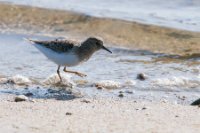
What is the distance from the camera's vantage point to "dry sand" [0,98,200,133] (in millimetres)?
5559

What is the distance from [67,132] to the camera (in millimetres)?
5430

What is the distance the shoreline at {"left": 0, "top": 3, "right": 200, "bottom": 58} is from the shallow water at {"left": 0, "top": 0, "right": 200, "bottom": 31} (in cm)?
34

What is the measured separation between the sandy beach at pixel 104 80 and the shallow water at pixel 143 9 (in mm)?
419

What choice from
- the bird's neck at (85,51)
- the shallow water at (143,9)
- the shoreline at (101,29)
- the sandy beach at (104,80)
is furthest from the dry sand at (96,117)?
the shallow water at (143,9)

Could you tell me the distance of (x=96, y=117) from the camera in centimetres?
600

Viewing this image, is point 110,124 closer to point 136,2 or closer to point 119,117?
point 119,117

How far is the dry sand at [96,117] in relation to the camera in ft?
18.2

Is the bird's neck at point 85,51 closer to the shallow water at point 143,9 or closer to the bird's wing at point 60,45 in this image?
the bird's wing at point 60,45

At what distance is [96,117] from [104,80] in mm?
2183

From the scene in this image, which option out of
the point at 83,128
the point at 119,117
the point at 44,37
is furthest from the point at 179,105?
the point at 44,37

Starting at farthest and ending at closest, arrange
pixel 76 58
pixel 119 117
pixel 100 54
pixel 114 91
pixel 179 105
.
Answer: pixel 100 54 < pixel 76 58 < pixel 114 91 < pixel 179 105 < pixel 119 117

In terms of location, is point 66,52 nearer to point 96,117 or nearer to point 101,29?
point 96,117

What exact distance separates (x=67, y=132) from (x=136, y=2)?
8.88 m

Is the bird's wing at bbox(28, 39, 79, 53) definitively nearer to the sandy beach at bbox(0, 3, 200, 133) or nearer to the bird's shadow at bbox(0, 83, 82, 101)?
the sandy beach at bbox(0, 3, 200, 133)
